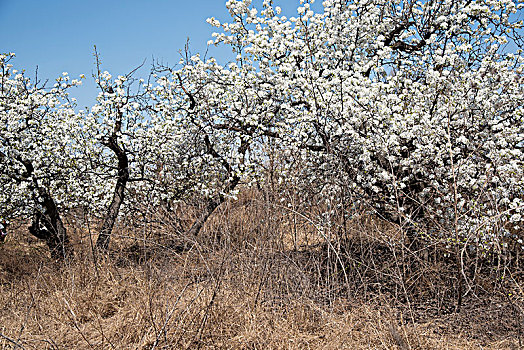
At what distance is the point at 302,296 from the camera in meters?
4.00

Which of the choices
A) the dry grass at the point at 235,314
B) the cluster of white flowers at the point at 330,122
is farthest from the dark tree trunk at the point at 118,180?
the dry grass at the point at 235,314

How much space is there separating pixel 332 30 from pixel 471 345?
14.2 feet

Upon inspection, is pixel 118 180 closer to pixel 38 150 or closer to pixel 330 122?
pixel 38 150

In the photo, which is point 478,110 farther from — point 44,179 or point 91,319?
point 44,179

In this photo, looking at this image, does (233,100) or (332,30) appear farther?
(233,100)

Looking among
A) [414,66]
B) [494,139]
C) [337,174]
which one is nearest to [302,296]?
[337,174]

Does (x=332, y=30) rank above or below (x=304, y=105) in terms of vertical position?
above

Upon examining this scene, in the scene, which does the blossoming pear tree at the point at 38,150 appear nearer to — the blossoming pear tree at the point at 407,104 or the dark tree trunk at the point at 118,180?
the dark tree trunk at the point at 118,180

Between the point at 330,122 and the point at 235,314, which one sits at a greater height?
the point at 330,122

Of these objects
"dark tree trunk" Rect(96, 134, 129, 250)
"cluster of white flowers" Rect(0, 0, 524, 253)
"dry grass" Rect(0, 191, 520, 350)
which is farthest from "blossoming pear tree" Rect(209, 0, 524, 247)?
"dark tree trunk" Rect(96, 134, 129, 250)

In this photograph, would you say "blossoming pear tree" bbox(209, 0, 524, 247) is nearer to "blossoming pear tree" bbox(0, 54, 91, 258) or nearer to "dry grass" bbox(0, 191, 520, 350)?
"dry grass" bbox(0, 191, 520, 350)

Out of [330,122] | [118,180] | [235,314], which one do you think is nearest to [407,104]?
[330,122]

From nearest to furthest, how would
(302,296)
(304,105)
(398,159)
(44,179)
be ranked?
(302,296)
(398,159)
(304,105)
(44,179)

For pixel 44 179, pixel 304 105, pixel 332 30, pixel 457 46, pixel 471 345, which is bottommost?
pixel 471 345
